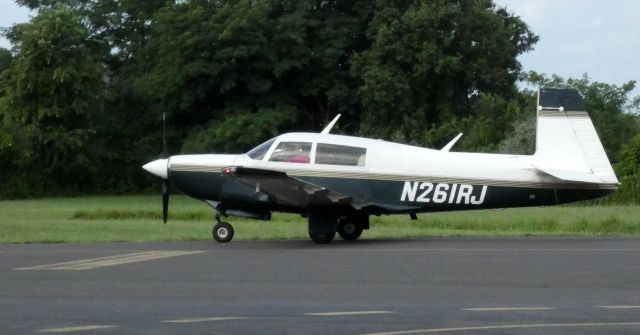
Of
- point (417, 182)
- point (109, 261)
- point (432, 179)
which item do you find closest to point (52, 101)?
point (417, 182)

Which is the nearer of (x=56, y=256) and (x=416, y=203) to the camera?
(x=56, y=256)

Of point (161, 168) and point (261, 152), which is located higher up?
point (261, 152)

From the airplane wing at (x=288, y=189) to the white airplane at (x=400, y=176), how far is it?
16mm

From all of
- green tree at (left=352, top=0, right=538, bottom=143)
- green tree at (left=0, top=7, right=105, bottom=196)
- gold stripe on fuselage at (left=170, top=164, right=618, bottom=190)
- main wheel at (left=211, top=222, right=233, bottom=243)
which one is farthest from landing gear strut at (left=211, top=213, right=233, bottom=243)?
green tree at (left=0, top=7, right=105, bottom=196)

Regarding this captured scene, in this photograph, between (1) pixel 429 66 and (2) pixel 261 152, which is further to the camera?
(1) pixel 429 66

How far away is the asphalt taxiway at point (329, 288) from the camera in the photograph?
1142cm

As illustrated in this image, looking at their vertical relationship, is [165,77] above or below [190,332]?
above

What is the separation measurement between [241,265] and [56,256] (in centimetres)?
349

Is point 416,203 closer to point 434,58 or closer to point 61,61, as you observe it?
point 434,58

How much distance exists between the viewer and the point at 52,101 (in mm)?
63031

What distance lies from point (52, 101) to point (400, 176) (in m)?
45.0

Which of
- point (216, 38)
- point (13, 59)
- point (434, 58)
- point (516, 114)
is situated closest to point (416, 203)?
point (516, 114)

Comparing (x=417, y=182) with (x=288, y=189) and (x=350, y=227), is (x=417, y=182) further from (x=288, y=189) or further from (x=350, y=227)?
(x=288, y=189)

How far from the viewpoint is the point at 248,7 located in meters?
63.2
